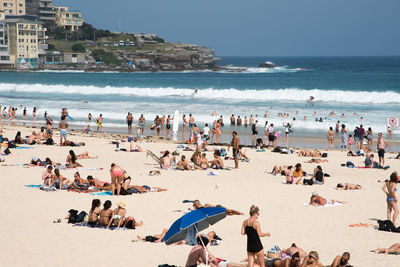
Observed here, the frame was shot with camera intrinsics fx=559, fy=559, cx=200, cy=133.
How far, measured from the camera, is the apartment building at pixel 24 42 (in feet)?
390

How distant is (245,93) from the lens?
5894 cm

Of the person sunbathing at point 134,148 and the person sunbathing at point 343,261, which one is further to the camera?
the person sunbathing at point 134,148

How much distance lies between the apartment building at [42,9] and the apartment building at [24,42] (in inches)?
1398

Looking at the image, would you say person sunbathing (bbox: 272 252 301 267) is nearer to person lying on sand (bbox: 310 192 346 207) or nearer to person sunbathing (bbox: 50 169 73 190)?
person lying on sand (bbox: 310 192 346 207)

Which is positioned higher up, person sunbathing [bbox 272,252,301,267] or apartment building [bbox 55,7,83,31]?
apartment building [bbox 55,7,83,31]

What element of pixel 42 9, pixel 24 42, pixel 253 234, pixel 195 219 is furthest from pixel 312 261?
pixel 42 9

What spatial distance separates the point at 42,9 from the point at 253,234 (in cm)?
16573

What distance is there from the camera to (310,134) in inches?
1140

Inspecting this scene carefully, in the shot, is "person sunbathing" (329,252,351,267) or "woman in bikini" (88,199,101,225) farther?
"woman in bikini" (88,199,101,225)

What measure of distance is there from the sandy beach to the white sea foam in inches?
1335

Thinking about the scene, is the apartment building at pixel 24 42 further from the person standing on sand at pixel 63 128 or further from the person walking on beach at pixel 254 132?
the person standing on sand at pixel 63 128

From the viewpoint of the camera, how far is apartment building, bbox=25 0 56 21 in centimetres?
15862

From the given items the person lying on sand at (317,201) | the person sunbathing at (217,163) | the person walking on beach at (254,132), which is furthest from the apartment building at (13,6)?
the person lying on sand at (317,201)

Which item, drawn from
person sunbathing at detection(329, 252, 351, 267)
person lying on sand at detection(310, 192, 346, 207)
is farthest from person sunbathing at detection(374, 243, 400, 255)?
person lying on sand at detection(310, 192, 346, 207)
